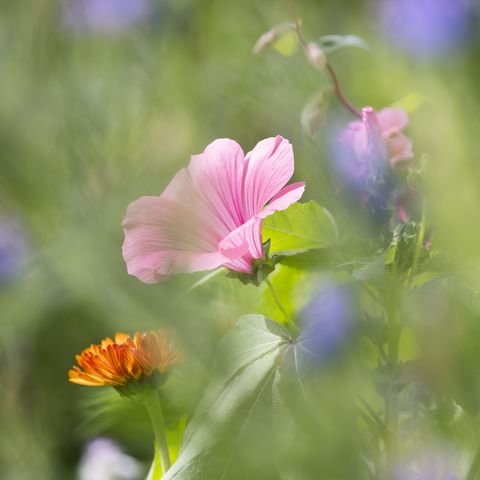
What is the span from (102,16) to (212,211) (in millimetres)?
220

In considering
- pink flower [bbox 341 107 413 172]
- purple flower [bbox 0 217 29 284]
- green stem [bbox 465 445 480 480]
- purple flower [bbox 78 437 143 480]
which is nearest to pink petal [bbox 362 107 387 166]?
pink flower [bbox 341 107 413 172]

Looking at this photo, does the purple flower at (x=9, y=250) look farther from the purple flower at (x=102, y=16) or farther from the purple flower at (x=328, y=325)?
the purple flower at (x=328, y=325)

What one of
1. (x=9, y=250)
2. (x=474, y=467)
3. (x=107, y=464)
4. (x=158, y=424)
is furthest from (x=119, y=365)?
(x=9, y=250)

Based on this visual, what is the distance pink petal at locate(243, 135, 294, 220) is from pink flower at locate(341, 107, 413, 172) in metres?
0.05

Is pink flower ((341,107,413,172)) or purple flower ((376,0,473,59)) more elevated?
purple flower ((376,0,473,59))

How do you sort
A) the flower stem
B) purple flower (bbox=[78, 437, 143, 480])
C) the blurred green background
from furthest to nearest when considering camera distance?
purple flower (bbox=[78, 437, 143, 480]) → the flower stem → the blurred green background

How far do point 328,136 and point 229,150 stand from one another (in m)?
0.11

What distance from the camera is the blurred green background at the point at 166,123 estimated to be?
13 cm

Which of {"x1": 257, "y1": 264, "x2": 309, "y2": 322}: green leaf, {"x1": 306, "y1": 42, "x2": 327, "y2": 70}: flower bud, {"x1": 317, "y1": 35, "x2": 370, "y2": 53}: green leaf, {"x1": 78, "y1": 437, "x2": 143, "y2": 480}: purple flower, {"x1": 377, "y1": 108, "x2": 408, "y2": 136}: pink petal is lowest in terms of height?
{"x1": 78, "y1": 437, "x2": 143, "y2": 480}: purple flower

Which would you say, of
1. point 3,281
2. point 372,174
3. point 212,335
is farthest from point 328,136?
point 3,281

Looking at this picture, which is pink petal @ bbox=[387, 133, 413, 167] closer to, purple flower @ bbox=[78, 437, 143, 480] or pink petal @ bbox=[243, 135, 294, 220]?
pink petal @ bbox=[243, 135, 294, 220]

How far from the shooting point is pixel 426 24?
0.20 m

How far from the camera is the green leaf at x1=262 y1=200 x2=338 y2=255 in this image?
277 mm

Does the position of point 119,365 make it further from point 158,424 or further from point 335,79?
point 335,79
